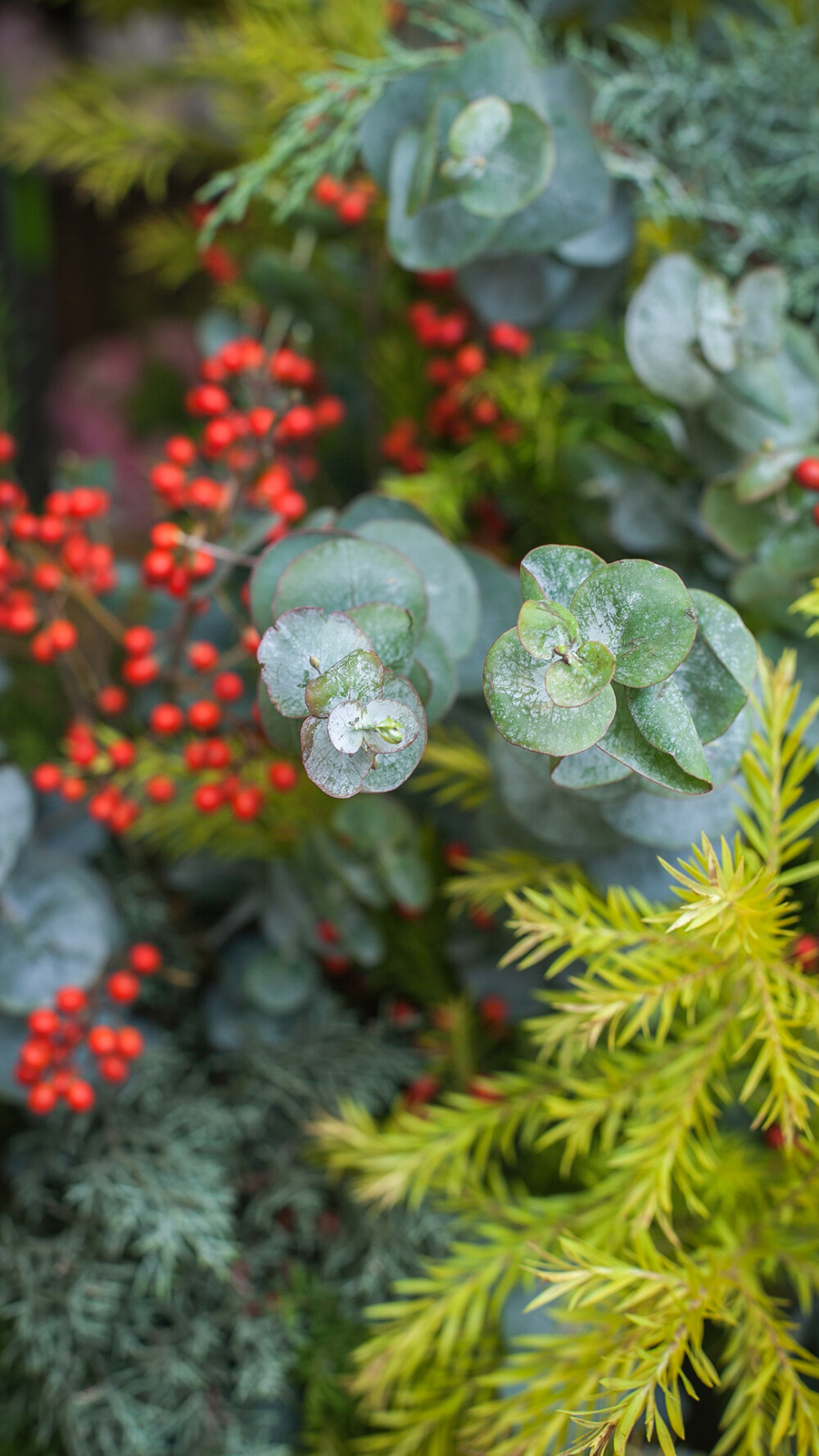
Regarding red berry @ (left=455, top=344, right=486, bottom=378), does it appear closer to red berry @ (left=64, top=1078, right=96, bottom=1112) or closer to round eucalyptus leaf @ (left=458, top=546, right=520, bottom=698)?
round eucalyptus leaf @ (left=458, top=546, right=520, bottom=698)

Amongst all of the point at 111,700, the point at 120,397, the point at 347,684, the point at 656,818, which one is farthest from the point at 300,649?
the point at 120,397

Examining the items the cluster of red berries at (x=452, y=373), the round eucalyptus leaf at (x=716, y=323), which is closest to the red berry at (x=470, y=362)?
the cluster of red berries at (x=452, y=373)

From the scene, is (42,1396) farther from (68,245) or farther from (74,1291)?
(68,245)

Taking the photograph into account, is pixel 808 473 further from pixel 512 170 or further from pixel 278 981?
pixel 278 981

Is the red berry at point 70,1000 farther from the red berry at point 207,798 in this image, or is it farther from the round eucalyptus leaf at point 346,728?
the round eucalyptus leaf at point 346,728

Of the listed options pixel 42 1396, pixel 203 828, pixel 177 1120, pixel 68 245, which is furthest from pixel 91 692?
pixel 68 245

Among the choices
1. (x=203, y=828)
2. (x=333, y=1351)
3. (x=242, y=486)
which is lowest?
(x=333, y=1351)
